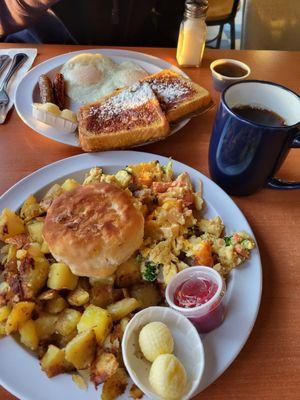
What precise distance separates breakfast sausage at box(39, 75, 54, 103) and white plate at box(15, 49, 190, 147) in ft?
0.11

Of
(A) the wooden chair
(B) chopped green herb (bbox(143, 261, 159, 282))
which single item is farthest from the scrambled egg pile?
(A) the wooden chair

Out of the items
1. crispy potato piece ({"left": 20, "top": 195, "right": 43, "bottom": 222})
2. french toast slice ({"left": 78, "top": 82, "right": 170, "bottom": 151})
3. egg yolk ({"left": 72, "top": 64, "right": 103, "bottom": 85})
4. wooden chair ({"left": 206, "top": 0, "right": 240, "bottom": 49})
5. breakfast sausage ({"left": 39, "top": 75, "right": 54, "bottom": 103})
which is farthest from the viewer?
wooden chair ({"left": 206, "top": 0, "right": 240, "bottom": 49})

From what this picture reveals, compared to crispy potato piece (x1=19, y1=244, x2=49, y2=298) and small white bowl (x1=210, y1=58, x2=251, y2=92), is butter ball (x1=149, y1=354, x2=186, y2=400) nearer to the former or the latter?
crispy potato piece (x1=19, y1=244, x2=49, y2=298)

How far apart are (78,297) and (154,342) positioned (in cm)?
20

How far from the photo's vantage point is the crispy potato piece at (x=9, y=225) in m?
0.91

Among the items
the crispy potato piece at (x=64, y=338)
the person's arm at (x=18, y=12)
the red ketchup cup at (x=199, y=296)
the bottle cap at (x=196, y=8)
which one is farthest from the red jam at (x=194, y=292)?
the person's arm at (x=18, y=12)

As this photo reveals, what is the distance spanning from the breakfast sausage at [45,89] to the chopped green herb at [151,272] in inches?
26.8

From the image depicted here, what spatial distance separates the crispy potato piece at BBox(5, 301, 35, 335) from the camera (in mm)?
757

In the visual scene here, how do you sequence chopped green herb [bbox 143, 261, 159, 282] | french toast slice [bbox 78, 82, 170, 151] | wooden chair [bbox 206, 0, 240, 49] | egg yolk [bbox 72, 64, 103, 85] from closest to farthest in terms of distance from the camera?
chopped green herb [bbox 143, 261, 159, 282] → french toast slice [bbox 78, 82, 170, 151] → egg yolk [bbox 72, 64, 103, 85] → wooden chair [bbox 206, 0, 240, 49]

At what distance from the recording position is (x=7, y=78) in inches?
54.7

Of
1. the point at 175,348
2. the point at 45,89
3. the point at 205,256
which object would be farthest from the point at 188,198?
the point at 45,89

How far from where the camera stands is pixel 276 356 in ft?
2.62

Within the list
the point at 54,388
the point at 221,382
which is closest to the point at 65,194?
the point at 54,388

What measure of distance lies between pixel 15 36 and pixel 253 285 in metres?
1.53
